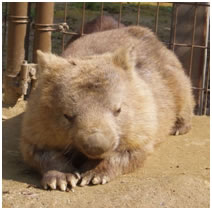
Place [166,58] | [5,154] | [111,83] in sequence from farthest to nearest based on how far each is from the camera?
[166,58], [5,154], [111,83]

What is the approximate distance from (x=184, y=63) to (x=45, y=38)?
2086 millimetres

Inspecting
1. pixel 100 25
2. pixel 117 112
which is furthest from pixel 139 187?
pixel 100 25

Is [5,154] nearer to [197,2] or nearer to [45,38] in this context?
[45,38]

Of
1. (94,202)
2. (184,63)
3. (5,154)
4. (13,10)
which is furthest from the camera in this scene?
(184,63)

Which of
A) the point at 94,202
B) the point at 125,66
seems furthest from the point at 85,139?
the point at 125,66

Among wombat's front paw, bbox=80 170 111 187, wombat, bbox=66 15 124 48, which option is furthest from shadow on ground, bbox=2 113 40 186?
wombat, bbox=66 15 124 48

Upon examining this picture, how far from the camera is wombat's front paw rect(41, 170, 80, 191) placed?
413cm

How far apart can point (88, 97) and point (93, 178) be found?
28.5 inches

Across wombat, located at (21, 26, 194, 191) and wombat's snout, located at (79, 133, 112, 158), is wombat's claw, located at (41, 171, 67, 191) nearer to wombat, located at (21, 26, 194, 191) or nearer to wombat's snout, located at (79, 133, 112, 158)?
wombat, located at (21, 26, 194, 191)

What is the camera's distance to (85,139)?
12.8 feet

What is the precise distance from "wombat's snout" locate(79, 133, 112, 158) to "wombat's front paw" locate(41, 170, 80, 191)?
15.0 inches

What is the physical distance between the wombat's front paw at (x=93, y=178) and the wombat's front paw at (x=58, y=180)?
6 centimetres

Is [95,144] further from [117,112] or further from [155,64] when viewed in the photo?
[155,64]

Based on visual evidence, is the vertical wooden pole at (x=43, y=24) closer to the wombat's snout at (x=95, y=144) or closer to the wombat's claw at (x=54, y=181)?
the wombat's claw at (x=54, y=181)
